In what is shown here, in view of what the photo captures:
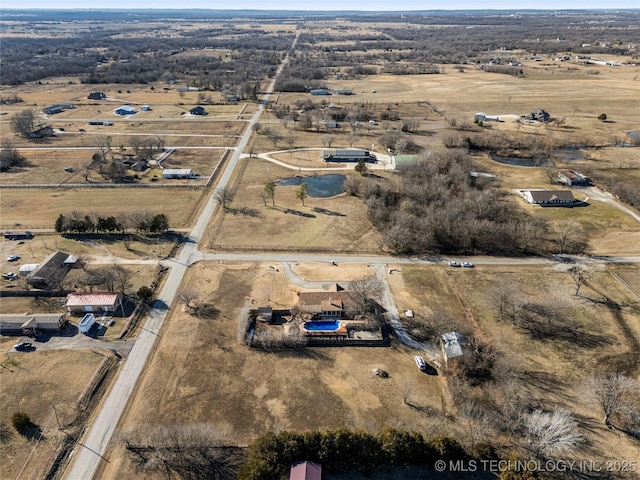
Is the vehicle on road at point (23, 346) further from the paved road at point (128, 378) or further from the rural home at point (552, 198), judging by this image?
the rural home at point (552, 198)

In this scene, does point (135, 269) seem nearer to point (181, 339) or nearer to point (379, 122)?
point (181, 339)

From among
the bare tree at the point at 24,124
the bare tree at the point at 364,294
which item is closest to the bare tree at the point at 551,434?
the bare tree at the point at 364,294

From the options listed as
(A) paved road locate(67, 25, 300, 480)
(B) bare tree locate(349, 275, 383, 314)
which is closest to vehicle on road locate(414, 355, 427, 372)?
(B) bare tree locate(349, 275, 383, 314)

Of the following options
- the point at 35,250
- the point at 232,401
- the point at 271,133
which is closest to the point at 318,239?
the point at 232,401

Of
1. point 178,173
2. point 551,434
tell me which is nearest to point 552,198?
point 551,434

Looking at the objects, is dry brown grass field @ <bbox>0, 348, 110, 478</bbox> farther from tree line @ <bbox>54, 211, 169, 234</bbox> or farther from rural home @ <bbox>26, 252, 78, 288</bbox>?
tree line @ <bbox>54, 211, 169, 234</bbox>

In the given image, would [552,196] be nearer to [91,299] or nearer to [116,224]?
[116,224]

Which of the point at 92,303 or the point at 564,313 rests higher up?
the point at 564,313
